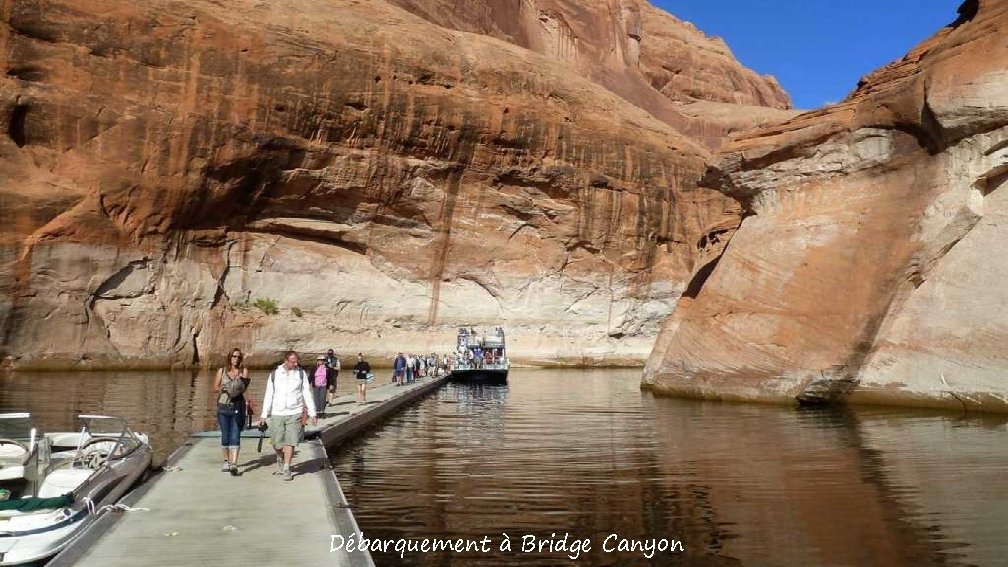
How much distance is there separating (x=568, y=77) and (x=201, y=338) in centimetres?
3127

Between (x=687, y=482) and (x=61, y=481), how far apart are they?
7.42 metres

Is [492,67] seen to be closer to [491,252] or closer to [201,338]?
[491,252]

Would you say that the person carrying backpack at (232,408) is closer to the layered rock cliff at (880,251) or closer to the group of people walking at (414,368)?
the layered rock cliff at (880,251)

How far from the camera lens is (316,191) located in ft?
151

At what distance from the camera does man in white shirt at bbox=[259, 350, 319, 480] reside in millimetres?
9305

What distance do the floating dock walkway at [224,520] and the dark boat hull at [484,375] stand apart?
23.8 metres

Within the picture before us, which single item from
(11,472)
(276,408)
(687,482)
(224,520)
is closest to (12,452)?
(11,472)

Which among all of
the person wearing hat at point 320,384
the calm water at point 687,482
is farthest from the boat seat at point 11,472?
the person wearing hat at point 320,384

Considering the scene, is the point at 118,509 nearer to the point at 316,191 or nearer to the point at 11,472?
the point at 11,472

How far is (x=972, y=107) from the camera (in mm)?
18297

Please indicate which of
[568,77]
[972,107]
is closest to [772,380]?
[972,107]

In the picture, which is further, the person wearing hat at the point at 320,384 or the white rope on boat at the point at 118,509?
the person wearing hat at the point at 320,384

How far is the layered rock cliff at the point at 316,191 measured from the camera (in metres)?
38.7

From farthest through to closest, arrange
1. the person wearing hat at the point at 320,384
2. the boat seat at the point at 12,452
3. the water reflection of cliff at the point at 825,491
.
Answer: the person wearing hat at the point at 320,384, the boat seat at the point at 12,452, the water reflection of cliff at the point at 825,491
